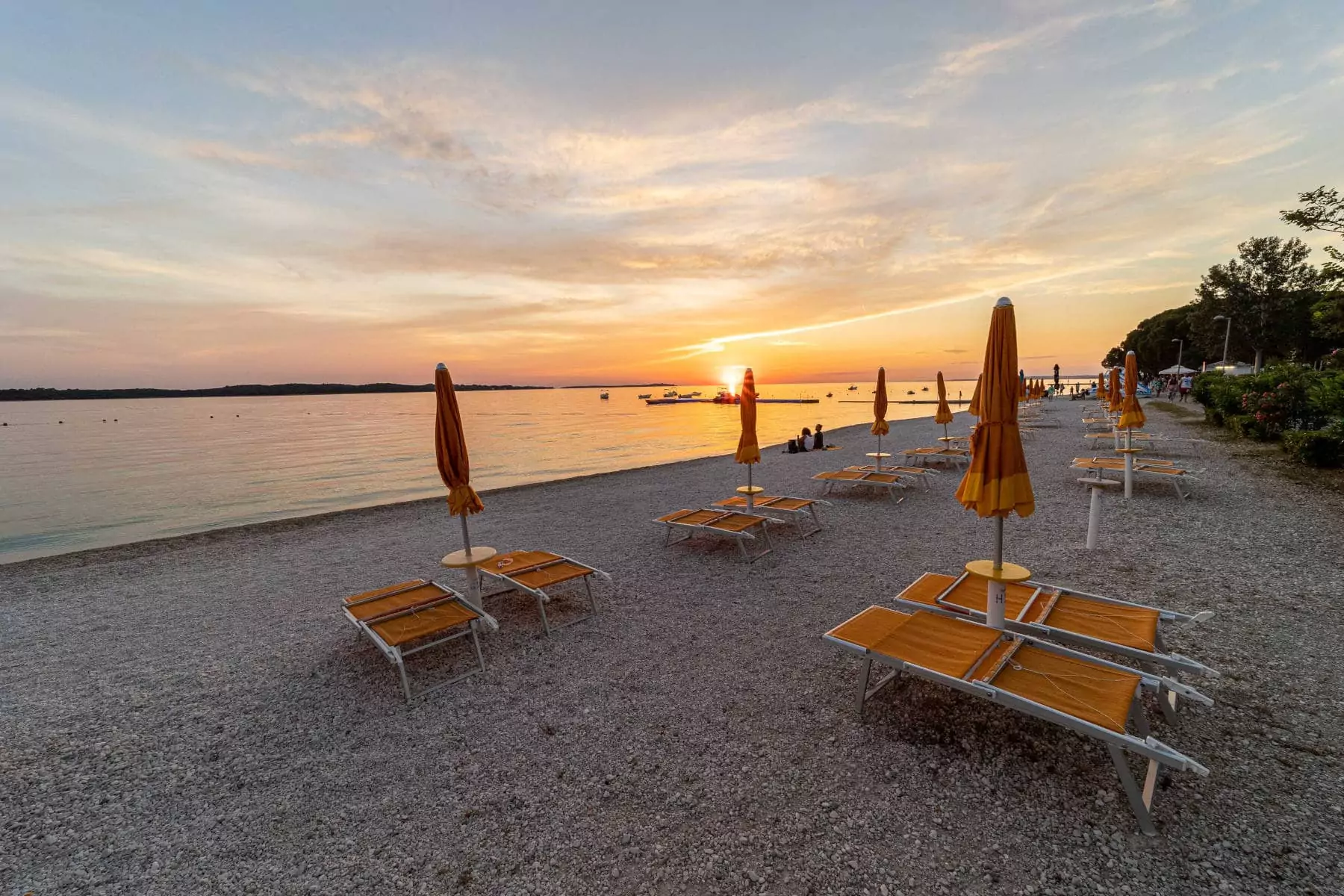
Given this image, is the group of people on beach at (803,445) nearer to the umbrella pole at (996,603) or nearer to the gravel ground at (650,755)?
the gravel ground at (650,755)

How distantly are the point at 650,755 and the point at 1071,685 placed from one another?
2827 millimetres

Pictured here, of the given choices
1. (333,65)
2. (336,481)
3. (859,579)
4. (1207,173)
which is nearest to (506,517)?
(859,579)

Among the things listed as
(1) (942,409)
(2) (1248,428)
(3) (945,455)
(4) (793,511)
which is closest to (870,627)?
(4) (793,511)

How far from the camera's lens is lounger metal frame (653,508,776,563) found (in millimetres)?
7875

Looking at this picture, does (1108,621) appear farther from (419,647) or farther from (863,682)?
(419,647)

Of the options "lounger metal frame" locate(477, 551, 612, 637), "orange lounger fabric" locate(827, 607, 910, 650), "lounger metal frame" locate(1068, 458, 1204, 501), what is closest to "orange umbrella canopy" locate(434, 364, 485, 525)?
"lounger metal frame" locate(477, 551, 612, 637)

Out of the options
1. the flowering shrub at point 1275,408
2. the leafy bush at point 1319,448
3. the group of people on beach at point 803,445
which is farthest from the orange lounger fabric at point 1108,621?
the flowering shrub at point 1275,408

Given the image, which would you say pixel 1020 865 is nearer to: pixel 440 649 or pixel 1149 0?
pixel 440 649

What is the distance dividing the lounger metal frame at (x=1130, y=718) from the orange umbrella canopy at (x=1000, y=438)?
1.06 m

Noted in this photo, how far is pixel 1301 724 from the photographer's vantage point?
366 centimetres

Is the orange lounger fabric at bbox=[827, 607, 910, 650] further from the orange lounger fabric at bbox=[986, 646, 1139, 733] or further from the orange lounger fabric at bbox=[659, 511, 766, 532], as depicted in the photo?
the orange lounger fabric at bbox=[659, 511, 766, 532]

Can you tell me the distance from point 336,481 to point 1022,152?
27873 mm

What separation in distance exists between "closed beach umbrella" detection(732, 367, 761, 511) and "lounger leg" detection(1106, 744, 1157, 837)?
5925mm

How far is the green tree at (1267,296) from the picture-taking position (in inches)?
1293
